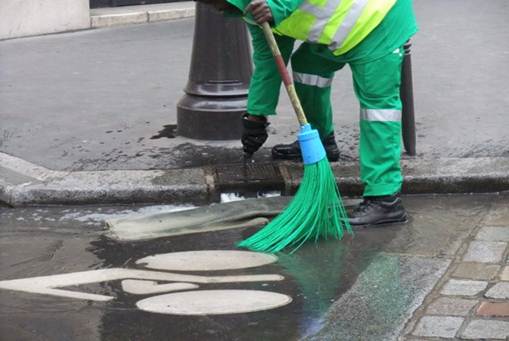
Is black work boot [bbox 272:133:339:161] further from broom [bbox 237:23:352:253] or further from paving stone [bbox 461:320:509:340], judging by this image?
paving stone [bbox 461:320:509:340]

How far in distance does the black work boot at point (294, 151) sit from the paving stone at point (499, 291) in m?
1.84

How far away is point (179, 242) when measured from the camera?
495 cm

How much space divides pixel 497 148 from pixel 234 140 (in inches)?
62.4

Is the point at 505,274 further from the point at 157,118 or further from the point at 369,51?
the point at 157,118

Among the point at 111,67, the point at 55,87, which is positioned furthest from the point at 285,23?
the point at 111,67

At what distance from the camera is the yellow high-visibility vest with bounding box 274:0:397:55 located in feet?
15.9

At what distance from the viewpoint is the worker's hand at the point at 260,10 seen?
15.2ft

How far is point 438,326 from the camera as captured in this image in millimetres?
3881

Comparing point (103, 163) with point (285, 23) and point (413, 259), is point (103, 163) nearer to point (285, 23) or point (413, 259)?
point (285, 23)

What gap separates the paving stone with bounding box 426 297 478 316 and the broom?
898 mm

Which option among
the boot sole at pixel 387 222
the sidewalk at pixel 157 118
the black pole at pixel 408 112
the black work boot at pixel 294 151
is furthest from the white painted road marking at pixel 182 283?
the black pole at pixel 408 112

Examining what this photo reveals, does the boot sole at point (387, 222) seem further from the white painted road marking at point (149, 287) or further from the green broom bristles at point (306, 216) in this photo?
the white painted road marking at point (149, 287)

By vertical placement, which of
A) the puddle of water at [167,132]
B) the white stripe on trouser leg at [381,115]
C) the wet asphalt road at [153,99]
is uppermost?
the white stripe on trouser leg at [381,115]

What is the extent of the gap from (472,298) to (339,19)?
1467 millimetres
